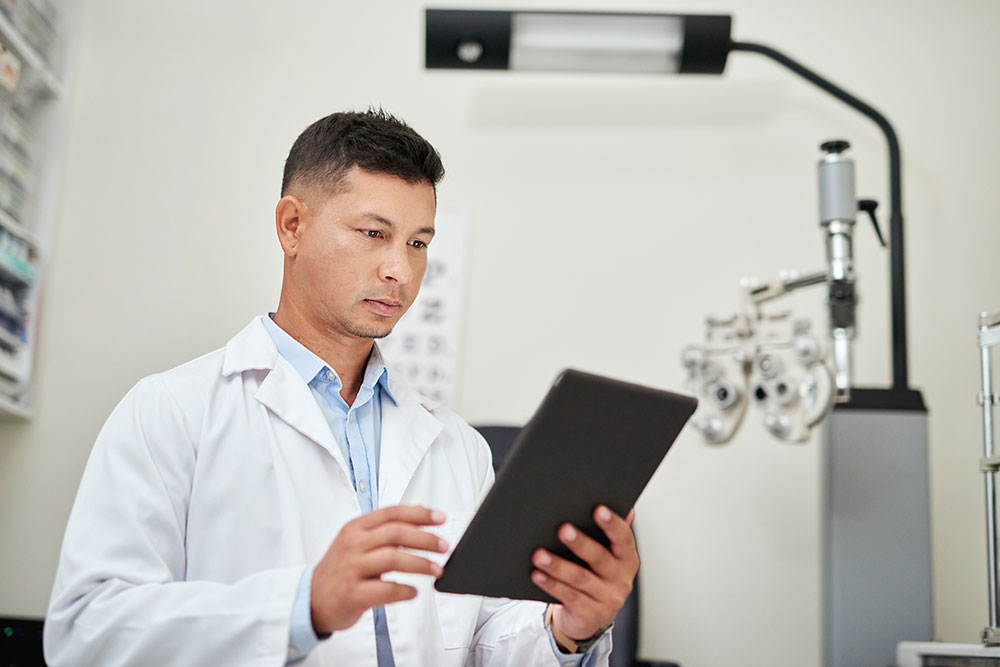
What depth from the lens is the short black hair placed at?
114 cm

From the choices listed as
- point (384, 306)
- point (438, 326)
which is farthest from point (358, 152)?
point (438, 326)

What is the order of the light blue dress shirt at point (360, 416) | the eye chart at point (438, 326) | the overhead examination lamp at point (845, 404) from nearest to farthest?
the light blue dress shirt at point (360, 416)
the overhead examination lamp at point (845, 404)
the eye chart at point (438, 326)

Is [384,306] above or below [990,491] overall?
above

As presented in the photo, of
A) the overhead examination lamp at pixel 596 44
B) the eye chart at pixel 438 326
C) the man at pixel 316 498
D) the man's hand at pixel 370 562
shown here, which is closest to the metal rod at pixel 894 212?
the overhead examination lamp at pixel 596 44

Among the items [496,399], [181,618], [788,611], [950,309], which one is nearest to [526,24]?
[496,399]

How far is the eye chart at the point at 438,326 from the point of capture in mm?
2258

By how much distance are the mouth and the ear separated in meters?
0.12

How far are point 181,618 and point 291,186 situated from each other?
0.52 metres

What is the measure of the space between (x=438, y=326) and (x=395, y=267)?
1.17 meters

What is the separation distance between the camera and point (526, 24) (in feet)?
6.93

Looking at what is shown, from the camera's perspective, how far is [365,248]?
1124 mm

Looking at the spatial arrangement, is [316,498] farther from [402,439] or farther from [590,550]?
[590,550]

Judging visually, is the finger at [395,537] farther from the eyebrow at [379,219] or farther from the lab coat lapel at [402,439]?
the eyebrow at [379,219]

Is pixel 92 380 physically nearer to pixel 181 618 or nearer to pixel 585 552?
pixel 181 618
